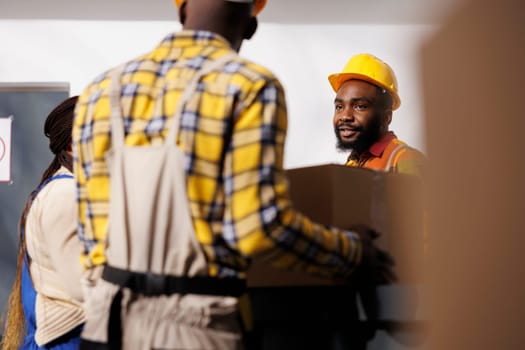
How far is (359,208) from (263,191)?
1.14 ft

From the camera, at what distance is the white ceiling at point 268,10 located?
4355mm

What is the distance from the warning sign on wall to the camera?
14.6 ft

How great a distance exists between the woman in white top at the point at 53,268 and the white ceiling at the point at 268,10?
247 centimetres

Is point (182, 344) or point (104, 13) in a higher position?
point (104, 13)

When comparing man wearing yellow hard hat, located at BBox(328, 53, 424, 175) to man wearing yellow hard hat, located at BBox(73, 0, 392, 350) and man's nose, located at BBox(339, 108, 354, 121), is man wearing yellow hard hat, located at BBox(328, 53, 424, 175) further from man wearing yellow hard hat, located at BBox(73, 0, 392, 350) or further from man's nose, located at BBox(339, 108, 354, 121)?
man wearing yellow hard hat, located at BBox(73, 0, 392, 350)

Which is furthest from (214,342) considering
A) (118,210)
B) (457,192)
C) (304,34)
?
(304,34)

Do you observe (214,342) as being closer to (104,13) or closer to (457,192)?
(457,192)

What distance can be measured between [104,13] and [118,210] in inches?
137

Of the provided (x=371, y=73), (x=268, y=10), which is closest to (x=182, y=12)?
(x=371, y=73)

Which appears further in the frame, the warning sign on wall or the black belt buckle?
the warning sign on wall

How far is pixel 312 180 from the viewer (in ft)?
4.82

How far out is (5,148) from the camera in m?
4.46

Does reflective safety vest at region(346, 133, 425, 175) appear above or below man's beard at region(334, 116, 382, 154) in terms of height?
below

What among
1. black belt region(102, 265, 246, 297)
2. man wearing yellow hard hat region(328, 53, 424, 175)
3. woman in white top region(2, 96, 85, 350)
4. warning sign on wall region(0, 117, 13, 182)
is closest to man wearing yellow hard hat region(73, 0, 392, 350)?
black belt region(102, 265, 246, 297)
